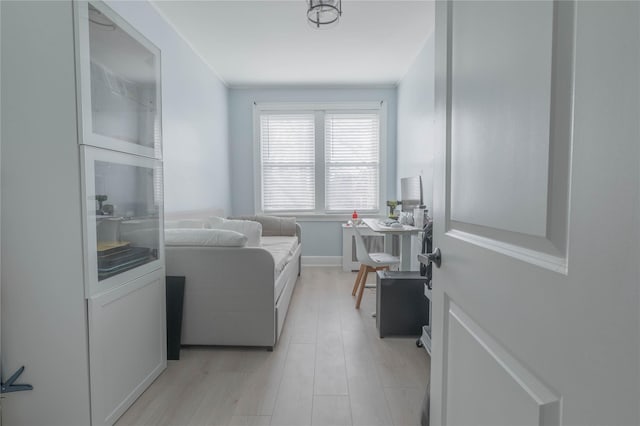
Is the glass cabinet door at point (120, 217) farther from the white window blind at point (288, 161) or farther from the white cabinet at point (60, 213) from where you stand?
the white window blind at point (288, 161)

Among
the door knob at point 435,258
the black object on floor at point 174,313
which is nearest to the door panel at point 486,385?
the door knob at point 435,258

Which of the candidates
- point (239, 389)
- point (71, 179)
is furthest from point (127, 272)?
point (239, 389)

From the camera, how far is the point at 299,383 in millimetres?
2027

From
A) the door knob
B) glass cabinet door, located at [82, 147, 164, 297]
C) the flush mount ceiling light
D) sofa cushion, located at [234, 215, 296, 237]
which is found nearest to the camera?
the door knob

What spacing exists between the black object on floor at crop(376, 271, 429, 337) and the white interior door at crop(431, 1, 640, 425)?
1.82 metres

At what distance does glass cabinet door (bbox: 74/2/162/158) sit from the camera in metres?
1.46

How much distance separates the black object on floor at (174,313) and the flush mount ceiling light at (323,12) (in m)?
2.25

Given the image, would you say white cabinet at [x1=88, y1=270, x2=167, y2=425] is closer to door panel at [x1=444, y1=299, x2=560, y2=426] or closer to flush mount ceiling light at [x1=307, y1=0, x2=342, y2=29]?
door panel at [x1=444, y1=299, x2=560, y2=426]

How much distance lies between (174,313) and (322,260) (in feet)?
10.3

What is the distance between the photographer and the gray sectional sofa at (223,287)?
94.3 inches

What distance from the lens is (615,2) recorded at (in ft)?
1.27

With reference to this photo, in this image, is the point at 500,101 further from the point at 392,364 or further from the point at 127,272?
the point at 392,364

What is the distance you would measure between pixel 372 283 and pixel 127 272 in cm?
312

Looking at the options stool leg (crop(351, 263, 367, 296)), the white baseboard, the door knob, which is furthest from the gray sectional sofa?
the white baseboard
